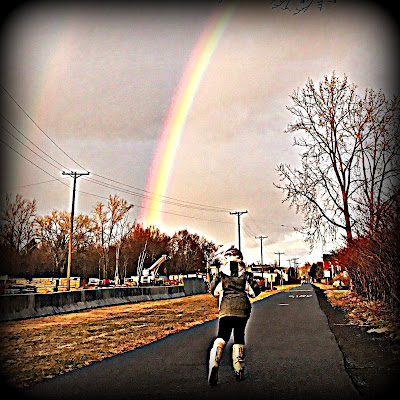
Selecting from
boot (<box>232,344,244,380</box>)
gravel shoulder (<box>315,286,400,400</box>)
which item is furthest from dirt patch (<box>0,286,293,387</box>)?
gravel shoulder (<box>315,286,400,400</box>)

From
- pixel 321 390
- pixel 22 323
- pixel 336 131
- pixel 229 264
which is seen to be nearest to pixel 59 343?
pixel 22 323

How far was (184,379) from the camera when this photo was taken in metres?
7.08

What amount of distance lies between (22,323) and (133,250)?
8747 cm

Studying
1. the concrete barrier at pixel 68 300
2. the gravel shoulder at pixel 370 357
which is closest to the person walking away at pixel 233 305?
the gravel shoulder at pixel 370 357

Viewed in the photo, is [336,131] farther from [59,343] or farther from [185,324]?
[59,343]

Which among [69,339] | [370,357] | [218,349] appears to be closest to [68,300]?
[69,339]

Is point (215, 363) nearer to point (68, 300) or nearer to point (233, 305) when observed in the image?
point (233, 305)

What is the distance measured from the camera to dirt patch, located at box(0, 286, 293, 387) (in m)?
8.31

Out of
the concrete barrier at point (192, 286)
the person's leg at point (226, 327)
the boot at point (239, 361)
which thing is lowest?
the boot at point (239, 361)

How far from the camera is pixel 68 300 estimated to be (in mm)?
19828

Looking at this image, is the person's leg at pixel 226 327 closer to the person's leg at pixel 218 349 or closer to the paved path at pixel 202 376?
the person's leg at pixel 218 349

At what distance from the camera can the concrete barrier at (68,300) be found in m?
15.8

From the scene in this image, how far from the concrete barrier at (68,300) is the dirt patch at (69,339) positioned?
0.42 m

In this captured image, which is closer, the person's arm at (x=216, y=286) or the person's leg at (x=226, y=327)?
the person's leg at (x=226, y=327)
